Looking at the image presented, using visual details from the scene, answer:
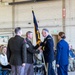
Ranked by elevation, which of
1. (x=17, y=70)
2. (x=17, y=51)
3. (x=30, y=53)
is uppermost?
(x=17, y=51)

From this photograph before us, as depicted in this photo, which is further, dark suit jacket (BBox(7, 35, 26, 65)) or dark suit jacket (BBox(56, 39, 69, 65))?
dark suit jacket (BBox(56, 39, 69, 65))

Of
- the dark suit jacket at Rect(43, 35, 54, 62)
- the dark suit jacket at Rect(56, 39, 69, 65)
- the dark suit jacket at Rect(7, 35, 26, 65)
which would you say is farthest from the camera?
the dark suit jacket at Rect(43, 35, 54, 62)

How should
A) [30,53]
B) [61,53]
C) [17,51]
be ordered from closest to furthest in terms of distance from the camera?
[17,51] < [61,53] < [30,53]

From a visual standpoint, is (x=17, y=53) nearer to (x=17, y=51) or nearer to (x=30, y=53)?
(x=17, y=51)

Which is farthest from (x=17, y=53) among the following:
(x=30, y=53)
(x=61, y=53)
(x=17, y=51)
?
(x=61, y=53)

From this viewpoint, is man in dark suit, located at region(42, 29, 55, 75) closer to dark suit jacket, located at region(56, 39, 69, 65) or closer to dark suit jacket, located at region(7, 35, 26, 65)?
dark suit jacket, located at region(56, 39, 69, 65)

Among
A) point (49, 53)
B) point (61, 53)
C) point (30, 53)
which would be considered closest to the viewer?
point (61, 53)

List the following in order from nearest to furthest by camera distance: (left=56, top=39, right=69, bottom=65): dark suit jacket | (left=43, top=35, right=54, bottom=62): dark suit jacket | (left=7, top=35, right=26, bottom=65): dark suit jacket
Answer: (left=7, top=35, right=26, bottom=65): dark suit jacket
(left=56, top=39, right=69, bottom=65): dark suit jacket
(left=43, top=35, right=54, bottom=62): dark suit jacket

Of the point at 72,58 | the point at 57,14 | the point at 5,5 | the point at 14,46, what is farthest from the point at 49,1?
the point at 14,46

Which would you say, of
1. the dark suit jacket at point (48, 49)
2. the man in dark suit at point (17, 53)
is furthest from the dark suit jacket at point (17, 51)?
the dark suit jacket at point (48, 49)

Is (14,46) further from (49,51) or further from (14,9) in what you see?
(14,9)

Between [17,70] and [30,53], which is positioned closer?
[17,70]

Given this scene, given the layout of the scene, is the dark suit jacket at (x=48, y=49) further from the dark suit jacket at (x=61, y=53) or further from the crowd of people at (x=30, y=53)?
the dark suit jacket at (x=61, y=53)

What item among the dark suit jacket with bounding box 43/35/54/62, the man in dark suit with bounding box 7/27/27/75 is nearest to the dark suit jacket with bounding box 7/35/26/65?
the man in dark suit with bounding box 7/27/27/75
